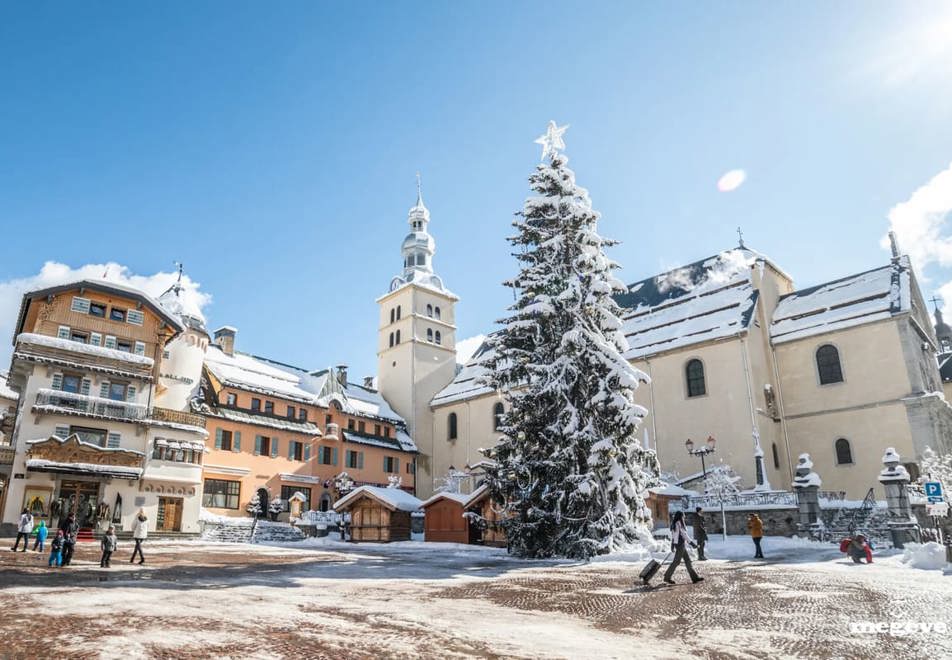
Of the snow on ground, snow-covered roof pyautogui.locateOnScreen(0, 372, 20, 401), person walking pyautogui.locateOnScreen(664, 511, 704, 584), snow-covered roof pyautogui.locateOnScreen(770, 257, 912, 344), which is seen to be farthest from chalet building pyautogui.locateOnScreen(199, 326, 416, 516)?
person walking pyautogui.locateOnScreen(664, 511, 704, 584)

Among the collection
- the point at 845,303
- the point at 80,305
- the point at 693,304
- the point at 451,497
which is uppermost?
the point at 693,304

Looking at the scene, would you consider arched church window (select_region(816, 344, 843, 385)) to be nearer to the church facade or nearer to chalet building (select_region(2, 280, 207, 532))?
the church facade

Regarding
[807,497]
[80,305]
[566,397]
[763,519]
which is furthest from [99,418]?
[807,497]

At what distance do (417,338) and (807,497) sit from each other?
121 ft

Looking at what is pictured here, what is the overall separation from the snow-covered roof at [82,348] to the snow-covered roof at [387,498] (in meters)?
13.9

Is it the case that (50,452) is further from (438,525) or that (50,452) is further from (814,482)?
(814,482)

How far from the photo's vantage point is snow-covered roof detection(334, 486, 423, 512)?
111ft

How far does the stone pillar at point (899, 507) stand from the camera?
21.9 m

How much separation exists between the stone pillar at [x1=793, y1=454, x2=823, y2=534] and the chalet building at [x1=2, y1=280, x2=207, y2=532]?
30.7 meters

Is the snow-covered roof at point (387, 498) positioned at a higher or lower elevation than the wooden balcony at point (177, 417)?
lower

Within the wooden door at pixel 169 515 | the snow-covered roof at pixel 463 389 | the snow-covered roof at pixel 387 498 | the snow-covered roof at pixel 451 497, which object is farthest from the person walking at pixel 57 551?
the snow-covered roof at pixel 463 389

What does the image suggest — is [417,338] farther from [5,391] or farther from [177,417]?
[5,391]

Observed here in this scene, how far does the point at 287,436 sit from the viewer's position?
45.0m

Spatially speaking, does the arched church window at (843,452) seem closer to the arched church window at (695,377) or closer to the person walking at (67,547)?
the arched church window at (695,377)
